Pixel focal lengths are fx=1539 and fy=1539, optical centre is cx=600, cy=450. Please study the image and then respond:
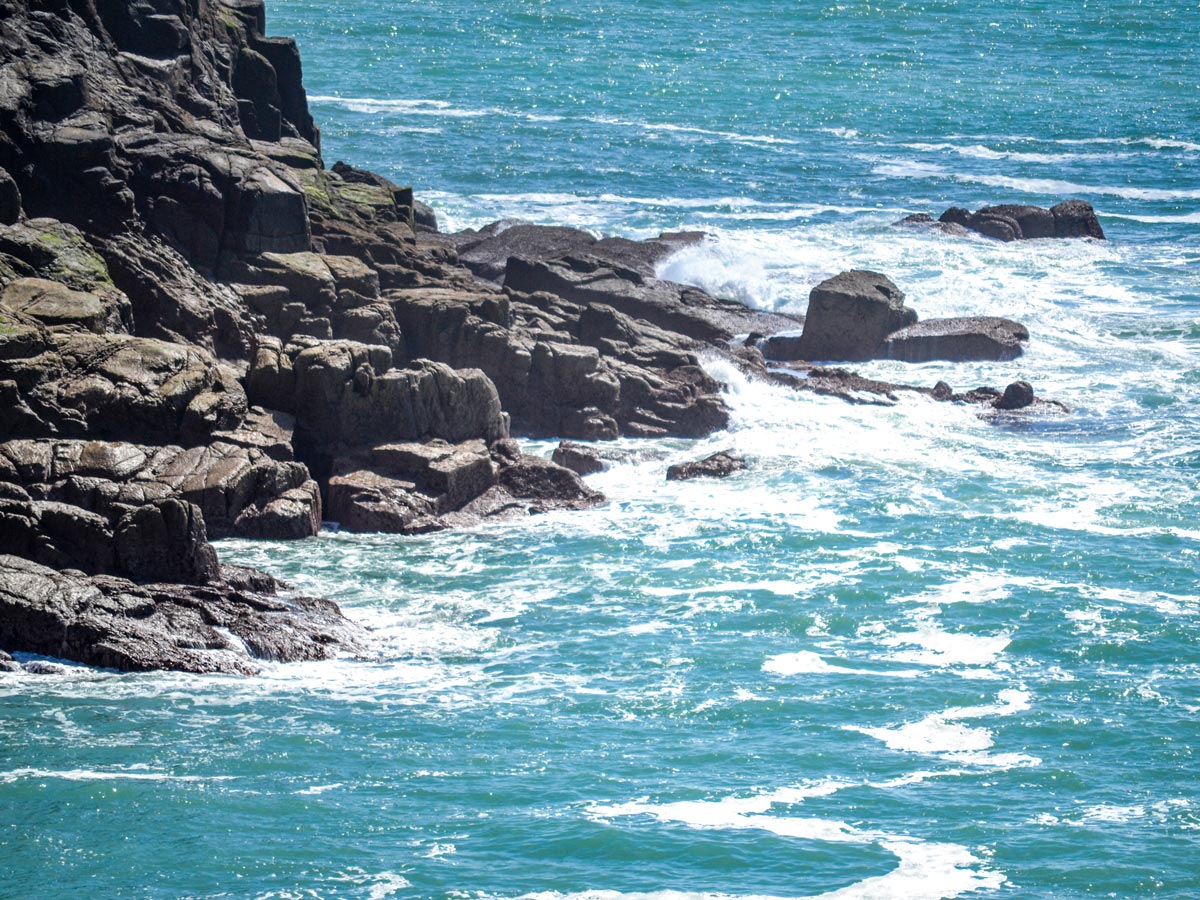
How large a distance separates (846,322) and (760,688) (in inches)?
1050

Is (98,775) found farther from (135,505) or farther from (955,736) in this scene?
(955,736)

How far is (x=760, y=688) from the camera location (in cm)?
2738

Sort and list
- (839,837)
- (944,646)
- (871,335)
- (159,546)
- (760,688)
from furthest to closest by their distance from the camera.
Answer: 1. (871,335)
2. (944,646)
3. (159,546)
4. (760,688)
5. (839,837)

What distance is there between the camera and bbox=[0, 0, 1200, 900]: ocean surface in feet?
69.5

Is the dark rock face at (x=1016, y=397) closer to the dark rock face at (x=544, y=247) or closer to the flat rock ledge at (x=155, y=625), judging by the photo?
the dark rock face at (x=544, y=247)

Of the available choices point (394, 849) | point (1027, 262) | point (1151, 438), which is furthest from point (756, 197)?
point (394, 849)

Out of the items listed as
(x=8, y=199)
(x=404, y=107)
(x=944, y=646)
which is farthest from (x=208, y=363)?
(x=404, y=107)

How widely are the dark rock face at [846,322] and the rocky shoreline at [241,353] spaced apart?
0.08 meters

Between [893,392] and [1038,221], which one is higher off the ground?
[1038,221]

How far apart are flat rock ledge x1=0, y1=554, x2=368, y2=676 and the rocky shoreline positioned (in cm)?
5

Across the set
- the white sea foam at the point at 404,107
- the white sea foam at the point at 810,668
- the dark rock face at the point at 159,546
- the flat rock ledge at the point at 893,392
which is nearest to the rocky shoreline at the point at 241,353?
the dark rock face at the point at 159,546

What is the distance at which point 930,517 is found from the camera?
122 ft

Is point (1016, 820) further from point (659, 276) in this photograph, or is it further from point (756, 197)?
point (756, 197)

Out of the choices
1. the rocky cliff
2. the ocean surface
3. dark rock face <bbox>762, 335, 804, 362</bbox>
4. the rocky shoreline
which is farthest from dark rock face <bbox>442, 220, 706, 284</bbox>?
dark rock face <bbox>762, 335, 804, 362</bbox>
